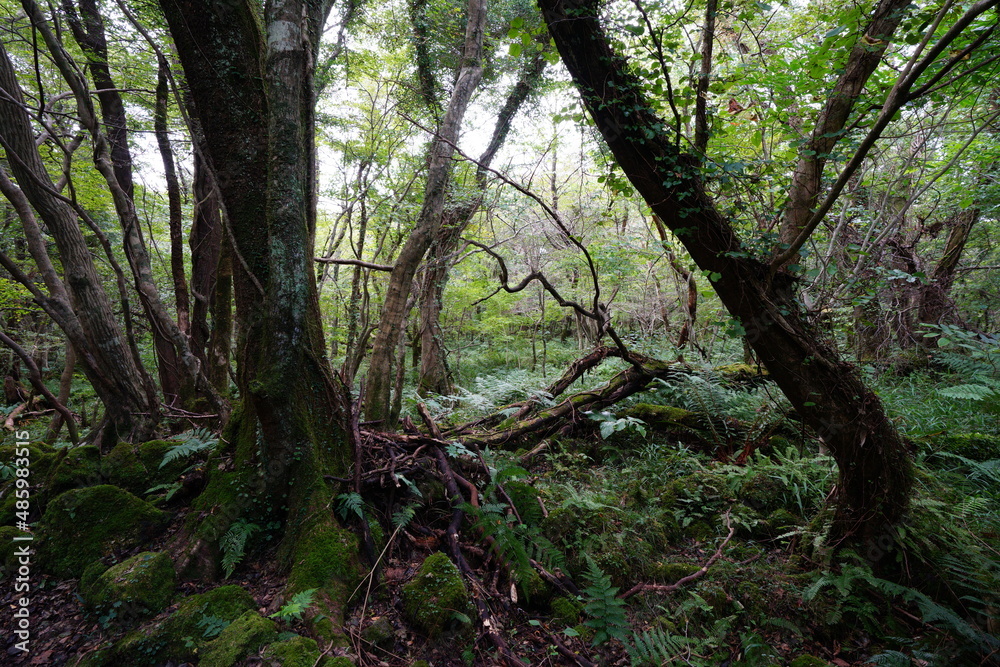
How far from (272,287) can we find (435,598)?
224 centimetres

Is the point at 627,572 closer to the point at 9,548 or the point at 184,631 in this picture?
the point at 184,631

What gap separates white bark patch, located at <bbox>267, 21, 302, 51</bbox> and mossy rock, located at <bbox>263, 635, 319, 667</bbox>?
11.9 feet

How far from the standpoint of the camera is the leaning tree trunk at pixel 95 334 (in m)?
3.97

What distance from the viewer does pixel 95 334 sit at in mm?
4148

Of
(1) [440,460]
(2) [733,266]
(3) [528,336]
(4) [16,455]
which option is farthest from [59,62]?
(3) [528,336]

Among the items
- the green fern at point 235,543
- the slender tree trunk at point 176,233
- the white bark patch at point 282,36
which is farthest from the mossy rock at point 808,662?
the slender tree trunk at point 176,233

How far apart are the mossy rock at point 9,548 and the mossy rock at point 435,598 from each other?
2448 mm

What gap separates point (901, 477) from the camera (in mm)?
3176

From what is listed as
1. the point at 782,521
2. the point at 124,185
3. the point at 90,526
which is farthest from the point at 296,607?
the point at 124,185

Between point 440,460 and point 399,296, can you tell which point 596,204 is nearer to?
point 399,296

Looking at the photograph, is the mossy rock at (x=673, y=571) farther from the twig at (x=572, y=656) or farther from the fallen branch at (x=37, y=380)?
the fallen branch at (x=37, y=380)

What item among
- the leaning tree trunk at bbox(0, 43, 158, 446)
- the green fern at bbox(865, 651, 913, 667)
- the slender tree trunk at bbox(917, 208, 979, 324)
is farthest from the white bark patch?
the slender tree trunk at bbox(917, 208, 979, 324)

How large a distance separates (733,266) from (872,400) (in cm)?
146

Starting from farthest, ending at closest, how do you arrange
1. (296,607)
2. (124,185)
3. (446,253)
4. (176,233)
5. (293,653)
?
(446,253), (124,185), (176,233), (296,607), (293,653)
